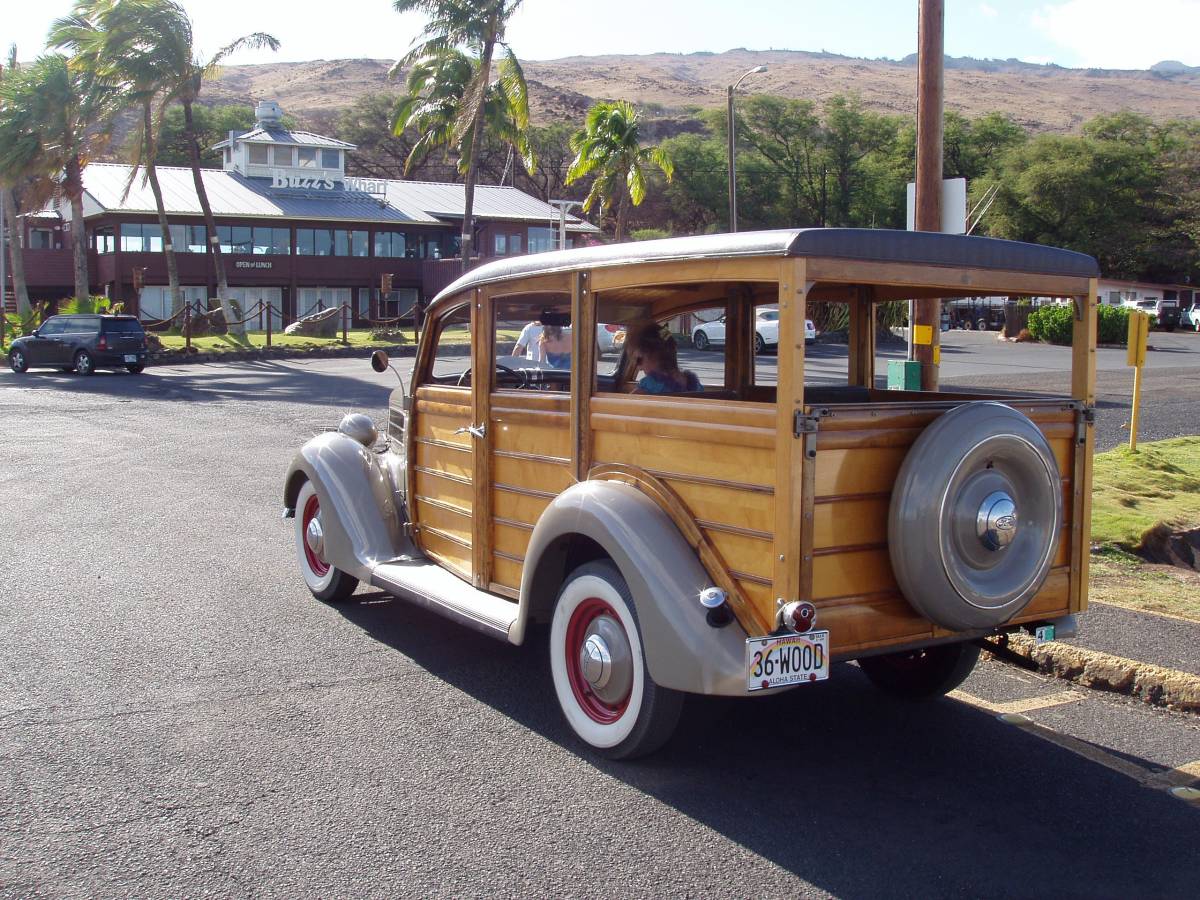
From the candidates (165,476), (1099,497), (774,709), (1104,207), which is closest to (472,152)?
(165,476)

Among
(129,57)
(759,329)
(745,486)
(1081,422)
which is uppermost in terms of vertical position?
(129,57)

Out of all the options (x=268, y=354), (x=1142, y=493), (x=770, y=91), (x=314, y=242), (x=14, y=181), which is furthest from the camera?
(x=770, y=91)

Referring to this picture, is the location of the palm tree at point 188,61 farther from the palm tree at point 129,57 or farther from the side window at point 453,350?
the side window at point 453,350

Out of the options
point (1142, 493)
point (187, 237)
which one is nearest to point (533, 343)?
point (1142, 493)

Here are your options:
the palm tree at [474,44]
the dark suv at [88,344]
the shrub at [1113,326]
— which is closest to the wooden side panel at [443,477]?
the dark suv at [88,344]

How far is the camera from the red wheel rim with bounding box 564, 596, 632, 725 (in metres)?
4.47

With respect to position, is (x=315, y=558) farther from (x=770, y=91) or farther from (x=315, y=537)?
(x=770, y=91)

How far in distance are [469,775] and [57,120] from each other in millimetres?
35534

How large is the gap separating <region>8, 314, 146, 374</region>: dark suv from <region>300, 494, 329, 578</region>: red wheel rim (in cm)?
2108

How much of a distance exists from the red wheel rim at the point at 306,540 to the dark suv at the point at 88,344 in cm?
2108

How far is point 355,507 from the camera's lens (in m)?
6.32

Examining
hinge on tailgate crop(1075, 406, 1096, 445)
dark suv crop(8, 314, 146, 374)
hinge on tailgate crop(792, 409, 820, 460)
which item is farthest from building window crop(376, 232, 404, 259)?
hinge on tailgate crop(792, 409, 820, 460)

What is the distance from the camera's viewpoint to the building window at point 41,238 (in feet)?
160

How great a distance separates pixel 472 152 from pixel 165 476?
77.4ft
